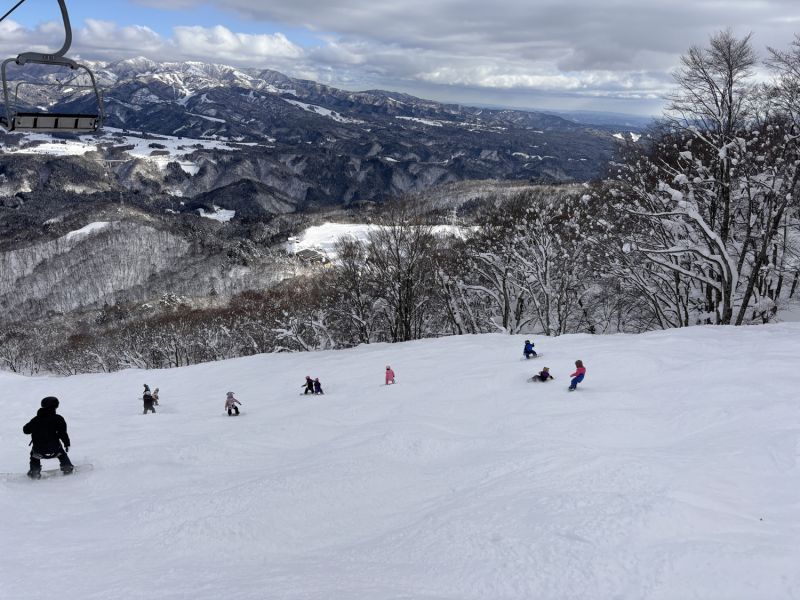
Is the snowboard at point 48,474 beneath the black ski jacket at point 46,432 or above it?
beneath

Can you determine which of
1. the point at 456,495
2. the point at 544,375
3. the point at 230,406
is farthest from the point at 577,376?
the point at 230,406

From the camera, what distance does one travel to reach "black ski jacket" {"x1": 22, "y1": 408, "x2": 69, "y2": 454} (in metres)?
11.1

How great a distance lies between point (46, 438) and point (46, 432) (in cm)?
13

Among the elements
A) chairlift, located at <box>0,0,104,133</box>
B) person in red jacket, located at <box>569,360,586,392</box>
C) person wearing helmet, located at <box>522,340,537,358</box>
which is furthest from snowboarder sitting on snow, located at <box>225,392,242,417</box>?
chairlift, located at <box>0,0,104,133</box>

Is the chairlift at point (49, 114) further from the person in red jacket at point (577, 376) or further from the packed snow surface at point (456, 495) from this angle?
the person in red jacket at point (577, 376)

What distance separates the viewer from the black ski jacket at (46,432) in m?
11.1

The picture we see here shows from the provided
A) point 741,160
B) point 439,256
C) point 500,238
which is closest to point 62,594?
point 741,160

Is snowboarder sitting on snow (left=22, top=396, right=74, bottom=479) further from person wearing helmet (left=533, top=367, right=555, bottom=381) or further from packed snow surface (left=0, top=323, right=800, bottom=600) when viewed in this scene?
person wearing helmet (left=533, top=367, right=555, bottom=381)

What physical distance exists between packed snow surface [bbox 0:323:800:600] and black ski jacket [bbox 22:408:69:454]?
0.74m

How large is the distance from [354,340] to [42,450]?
1464 inches

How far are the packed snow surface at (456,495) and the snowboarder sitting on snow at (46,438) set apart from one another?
1.66 feet

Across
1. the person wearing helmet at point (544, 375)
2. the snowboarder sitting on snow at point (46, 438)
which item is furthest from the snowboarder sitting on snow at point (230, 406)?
the person wearing helmet at point (544, 375)

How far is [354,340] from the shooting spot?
48.1 metres

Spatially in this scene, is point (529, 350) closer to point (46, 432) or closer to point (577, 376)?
point (577, 376)
